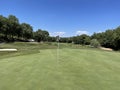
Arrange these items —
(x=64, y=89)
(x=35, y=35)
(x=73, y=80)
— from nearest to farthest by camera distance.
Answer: (x=64, y=89)
(x=73, y=80)
(x=35, y=35)

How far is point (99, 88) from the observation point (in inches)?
227

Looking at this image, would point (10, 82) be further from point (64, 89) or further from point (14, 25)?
point (14, 25)

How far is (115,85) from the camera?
6.15 meters

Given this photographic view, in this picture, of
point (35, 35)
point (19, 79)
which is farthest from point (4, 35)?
point (19, 79)

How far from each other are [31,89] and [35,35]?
95119 mm

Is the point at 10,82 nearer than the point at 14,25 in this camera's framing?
Yes

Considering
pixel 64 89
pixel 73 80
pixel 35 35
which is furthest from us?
pixel 35 35

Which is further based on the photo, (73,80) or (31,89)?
(73,80)

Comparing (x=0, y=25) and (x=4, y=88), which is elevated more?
(x=0, y=25)

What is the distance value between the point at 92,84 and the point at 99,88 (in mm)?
479

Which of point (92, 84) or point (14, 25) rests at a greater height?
point (14, 25)

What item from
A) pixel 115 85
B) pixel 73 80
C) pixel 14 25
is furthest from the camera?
pixel 14 25

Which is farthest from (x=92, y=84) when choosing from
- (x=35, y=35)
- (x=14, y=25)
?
(x=35, y=35)

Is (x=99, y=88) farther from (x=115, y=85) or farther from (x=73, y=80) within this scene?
(x=73, y=80)
